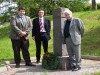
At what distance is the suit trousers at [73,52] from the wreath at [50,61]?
517mm

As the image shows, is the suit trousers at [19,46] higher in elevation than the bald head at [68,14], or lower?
lower

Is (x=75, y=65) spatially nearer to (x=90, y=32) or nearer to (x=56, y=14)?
(x=56, y=14)

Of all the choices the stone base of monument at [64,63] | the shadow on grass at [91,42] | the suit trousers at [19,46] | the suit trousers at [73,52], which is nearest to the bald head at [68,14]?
the suit trousers at [73,52]

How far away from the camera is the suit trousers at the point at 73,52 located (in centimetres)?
1054

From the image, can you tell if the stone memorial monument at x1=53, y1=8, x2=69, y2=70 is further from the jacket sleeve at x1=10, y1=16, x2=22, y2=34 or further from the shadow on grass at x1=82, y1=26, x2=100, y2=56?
the shadow on grass at x1=82, y1=26, x2=100, y2=56

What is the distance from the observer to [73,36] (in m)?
10.4

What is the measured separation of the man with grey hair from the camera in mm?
10438

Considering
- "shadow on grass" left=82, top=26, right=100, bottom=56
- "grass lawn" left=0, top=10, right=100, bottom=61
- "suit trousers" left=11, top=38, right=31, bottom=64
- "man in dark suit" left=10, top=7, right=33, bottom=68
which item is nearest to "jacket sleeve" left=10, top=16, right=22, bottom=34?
"man in dark suit" left=10, top=7, right=33, bottom=68

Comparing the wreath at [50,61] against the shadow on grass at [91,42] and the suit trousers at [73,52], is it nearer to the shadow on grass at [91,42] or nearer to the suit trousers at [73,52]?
the suit trousers at [73,52]

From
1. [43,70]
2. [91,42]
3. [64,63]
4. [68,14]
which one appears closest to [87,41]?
[91,42]

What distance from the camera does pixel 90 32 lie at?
2050cm

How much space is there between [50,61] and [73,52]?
917mm

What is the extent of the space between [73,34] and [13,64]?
Answer: 2.76 metres

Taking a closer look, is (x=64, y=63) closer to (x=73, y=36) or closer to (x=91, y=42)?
(x=73, y=36)
